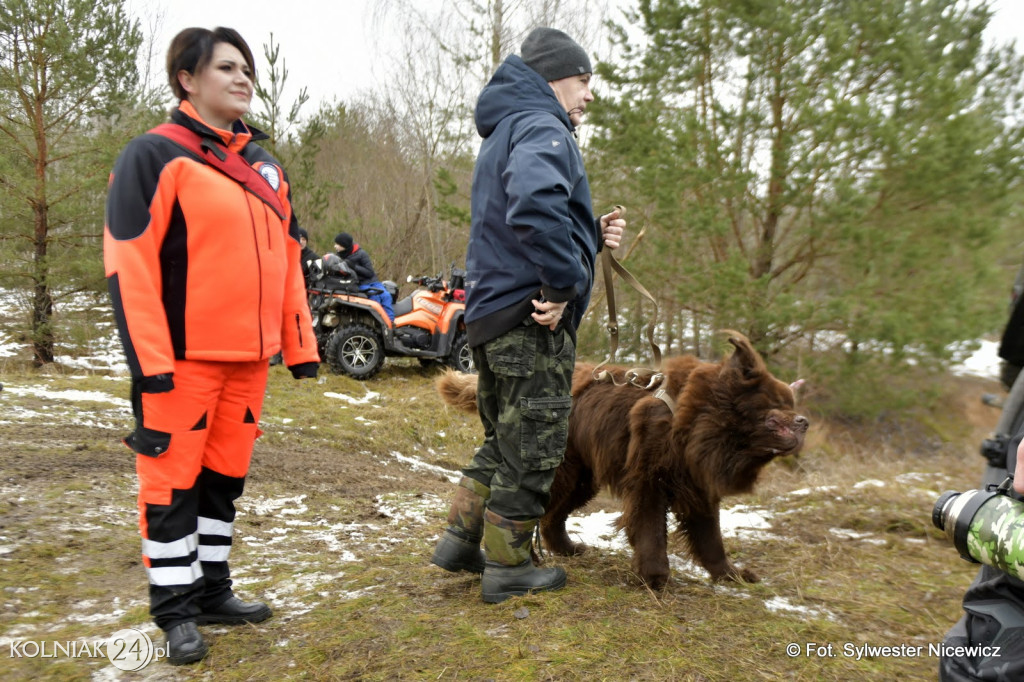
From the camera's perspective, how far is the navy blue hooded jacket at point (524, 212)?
8.44ft

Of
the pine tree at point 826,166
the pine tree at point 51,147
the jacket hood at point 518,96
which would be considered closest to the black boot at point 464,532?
the jacket hood at point 518,96

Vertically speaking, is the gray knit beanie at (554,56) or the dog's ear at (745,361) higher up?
the gray knit beanie at (554,56)

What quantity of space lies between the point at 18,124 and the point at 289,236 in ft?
35.1

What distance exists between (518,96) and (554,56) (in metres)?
0.24

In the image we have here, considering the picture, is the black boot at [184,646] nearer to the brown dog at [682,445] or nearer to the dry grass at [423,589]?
the dry grass at [423,589]

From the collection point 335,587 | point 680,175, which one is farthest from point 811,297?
point 335,587

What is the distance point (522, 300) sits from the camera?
2787 mm

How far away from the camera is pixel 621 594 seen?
3131mm

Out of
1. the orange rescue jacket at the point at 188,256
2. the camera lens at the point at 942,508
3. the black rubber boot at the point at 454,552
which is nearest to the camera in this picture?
the camera lens at the point at 942,508

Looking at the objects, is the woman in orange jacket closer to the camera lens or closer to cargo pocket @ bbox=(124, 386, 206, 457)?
cargo pocket @ bbox=(124, 386, 206, 457)

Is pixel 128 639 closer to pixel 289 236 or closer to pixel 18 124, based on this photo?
pixel 289 236

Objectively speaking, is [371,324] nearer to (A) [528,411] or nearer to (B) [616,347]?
(B) [616,347]

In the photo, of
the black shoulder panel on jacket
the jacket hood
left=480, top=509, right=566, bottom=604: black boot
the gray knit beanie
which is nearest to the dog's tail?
left=480, top=509, right=566, bottom=604: black boot

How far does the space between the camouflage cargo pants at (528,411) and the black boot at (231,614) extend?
104cm
